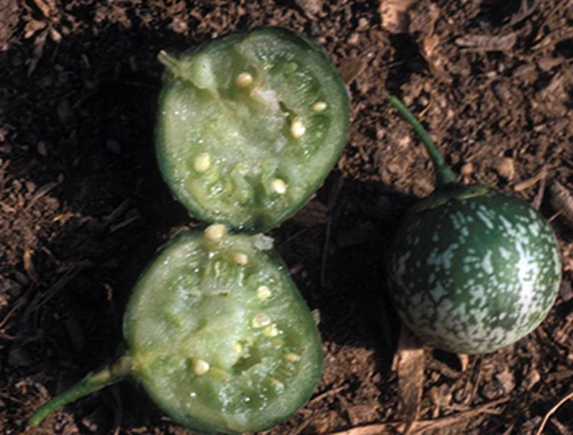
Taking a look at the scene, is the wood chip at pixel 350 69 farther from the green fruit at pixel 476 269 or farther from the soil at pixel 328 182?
the green fruit at pixel 476 269

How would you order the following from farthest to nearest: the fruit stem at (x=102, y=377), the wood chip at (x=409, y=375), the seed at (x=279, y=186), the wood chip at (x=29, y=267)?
the wood chip at (x=409, y=375) < the wood chip at (x=29, y=267) < the seed at (x=279, y=186) < the fruit stem at (x=102, y=377)

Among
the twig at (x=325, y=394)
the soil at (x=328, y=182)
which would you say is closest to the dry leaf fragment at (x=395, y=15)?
the soil at (x=328, y=182)

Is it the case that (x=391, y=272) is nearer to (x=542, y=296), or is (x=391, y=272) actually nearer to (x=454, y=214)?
(x=454, y=214)

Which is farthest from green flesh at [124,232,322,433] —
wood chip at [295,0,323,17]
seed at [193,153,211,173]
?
wood chip at [295,0,323,17]

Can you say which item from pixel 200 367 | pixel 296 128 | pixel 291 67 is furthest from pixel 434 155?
pixel 200 367

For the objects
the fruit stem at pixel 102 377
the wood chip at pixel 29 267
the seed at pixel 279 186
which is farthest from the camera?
the wood chip at pixel 29 267

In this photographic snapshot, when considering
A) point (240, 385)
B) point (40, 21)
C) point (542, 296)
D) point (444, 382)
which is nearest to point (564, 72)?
point (542, 296)
